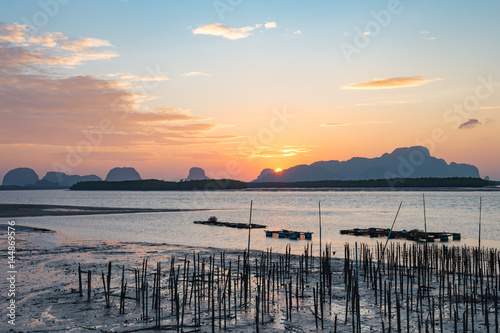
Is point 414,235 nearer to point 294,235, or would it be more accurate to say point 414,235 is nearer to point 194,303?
point 294,235

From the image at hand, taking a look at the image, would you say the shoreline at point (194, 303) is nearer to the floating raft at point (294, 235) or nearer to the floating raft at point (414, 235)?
the floating raft at point (294, 235)

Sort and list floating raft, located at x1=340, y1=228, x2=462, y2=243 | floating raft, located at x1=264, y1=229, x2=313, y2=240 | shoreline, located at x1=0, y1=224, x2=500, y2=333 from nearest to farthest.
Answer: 1. shoreline, located at x1=0, y1=224, x2=500, y2=333
2. floating raft, located at x1=340, y1=228, x2=462, y2=243
3. floating raft, located at x1=264, y1=229, x2=313, y2=240

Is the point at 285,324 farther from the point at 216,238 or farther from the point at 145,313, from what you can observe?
the point at 216,238

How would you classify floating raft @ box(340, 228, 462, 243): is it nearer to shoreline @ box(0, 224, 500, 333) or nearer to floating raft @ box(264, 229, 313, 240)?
floating raft @ box(264, 229, 313, 240)

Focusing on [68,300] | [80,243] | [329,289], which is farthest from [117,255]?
[329,289]

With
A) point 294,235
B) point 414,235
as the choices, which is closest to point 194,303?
point 294,235

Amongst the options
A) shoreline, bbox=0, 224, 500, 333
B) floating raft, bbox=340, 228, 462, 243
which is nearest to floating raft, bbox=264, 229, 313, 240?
floating raft, bbox=340, 228, 462, 243

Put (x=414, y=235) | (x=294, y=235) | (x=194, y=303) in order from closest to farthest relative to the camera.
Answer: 1. (x=194, y=303)
2. (x=414, y=235)
3. (x=294, y=235)

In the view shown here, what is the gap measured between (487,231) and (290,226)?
24.6 metres

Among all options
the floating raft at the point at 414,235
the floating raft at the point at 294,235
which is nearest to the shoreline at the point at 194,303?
the floating raft at the point at 294,235

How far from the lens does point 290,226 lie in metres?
60.1

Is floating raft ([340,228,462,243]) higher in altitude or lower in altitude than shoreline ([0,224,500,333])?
lower

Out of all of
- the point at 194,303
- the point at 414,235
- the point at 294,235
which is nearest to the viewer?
the point at 194,303

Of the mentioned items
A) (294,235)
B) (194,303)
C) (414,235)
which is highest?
(194,303)
